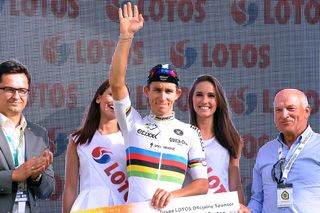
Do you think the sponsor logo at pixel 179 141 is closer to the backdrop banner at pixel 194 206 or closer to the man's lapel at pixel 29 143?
the backdrop banner at pixel 194 206

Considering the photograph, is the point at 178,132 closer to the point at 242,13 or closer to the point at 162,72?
the point at 162,72

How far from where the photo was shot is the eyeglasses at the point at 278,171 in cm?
401

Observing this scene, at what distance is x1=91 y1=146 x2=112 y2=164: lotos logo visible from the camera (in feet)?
13.4

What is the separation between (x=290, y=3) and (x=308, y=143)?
1557 mm

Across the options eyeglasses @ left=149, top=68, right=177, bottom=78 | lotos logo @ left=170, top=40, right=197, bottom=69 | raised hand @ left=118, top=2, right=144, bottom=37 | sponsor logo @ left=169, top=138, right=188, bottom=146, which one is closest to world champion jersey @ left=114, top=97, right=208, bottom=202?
sponsor logo @ left=169, top=138, right=188, bottom=146

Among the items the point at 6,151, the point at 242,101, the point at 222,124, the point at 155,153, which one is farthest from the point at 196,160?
the point at 242,101

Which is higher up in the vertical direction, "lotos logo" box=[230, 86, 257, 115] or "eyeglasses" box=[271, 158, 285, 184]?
"lotos logo" box=[230, 86, 257, 115]

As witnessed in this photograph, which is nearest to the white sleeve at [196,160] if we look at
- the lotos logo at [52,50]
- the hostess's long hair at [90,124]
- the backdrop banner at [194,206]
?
the backdrop banner at [194,206]

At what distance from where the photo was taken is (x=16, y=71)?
3.85 meters

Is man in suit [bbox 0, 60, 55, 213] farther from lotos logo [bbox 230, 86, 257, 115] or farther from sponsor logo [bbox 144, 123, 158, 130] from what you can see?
lotos logo [bbox 230, 86, 257, 115]

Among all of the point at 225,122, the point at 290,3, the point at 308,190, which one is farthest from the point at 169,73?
the point at 290,3

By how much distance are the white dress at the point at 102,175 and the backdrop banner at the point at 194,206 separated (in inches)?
18.0

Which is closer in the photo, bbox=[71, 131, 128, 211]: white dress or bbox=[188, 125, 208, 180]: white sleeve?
bbox=[188, 125, 208, 180]: white sleeve

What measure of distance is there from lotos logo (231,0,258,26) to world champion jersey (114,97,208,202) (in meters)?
1.67
